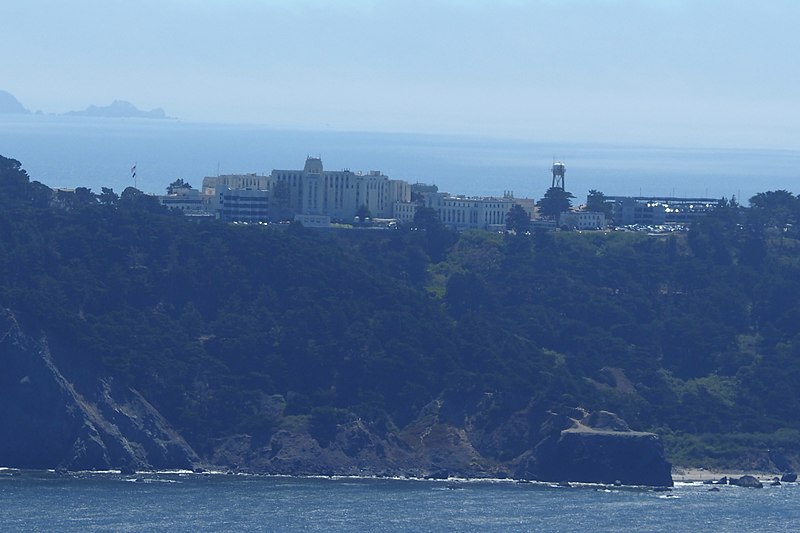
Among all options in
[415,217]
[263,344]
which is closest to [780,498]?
[263,344]

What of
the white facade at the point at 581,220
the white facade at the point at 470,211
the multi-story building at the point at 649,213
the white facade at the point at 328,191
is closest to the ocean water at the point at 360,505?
the white facade at the point at 328,191

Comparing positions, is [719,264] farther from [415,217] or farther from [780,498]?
[780,498]

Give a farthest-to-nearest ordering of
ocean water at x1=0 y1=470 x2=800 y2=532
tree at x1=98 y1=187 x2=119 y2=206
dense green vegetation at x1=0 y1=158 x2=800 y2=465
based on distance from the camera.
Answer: tree at x1=98 y1=187 x2=119 y2=206 → dense green vegetation at x1=0 y1=158 x2=800 y2=465 → ocean water at x1=0 y1=470 x2=800 y2=532

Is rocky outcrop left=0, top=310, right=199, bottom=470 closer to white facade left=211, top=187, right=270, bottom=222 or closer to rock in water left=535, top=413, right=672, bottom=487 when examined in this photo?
rock in water left=535, top=413, right=672, bottom=487

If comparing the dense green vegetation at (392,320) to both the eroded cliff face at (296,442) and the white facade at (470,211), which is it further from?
the white facade at (470,211)

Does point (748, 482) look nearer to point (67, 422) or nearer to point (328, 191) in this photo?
point (67, 422)

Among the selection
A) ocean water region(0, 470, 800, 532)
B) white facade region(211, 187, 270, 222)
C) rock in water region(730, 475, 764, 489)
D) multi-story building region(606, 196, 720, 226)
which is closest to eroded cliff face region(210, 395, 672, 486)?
ocean water region(0, 470, 800, 532)

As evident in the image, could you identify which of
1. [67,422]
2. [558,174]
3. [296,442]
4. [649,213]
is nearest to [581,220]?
[558,174]
